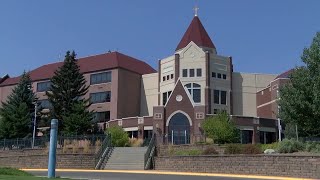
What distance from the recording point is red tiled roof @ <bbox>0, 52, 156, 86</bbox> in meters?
70.2

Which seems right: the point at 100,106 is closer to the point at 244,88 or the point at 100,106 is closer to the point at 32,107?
the point at 32,107

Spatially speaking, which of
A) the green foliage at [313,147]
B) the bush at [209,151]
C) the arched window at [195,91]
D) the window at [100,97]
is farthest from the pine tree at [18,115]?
the green foliage at [313,147]

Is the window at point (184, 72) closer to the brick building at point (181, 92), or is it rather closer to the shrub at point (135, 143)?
the brick building at point (181, 92)

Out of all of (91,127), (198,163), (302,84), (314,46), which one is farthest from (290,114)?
(91,127)

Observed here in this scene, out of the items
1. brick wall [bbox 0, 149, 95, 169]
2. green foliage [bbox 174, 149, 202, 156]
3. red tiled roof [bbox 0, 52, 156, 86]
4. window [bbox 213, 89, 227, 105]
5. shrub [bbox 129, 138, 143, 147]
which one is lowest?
brick wall [bbox 0, 149, 95, 169]

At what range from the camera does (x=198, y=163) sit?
31.4 meters

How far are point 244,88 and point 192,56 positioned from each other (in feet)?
30.6

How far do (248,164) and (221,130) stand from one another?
1869cm

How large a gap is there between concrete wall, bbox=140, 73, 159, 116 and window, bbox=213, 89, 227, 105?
936cm

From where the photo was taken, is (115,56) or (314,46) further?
(115,56)

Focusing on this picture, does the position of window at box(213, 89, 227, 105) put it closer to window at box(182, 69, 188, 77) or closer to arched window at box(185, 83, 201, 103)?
arched window at box(185, 83, 201, 103)

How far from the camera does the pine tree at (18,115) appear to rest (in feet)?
186

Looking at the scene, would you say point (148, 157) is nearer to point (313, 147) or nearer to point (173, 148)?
point (173, 148)

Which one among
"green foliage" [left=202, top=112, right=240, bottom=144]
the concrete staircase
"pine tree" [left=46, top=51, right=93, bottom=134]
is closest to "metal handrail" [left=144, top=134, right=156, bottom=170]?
the concrete staircase
